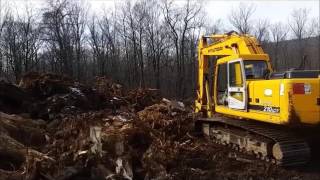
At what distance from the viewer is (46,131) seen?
46.6 ft

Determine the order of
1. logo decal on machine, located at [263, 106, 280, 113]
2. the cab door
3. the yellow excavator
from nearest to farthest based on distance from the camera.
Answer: the yellow excavator → logo decal on machine, located at [263, 106, 280, 113] → the cab door

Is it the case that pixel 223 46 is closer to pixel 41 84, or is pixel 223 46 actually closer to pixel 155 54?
pixel 41 84

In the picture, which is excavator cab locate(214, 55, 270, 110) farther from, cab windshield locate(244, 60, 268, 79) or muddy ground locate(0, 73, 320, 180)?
muddy ground locate(0, 73, 320, 180)

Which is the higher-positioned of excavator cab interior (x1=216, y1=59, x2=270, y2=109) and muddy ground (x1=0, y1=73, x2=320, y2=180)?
excavator cab interior (x1=216, y1=59, x2=270, y2=109)

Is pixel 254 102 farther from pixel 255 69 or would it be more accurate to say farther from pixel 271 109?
pixel 255 69

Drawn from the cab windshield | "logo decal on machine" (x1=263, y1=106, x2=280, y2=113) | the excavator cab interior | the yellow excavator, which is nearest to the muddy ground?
the yellow excavator

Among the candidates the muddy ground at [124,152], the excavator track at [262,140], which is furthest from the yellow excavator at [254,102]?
the muddy ground at [124,152]

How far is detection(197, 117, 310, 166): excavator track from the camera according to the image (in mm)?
9094

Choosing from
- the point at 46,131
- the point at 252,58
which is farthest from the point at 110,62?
the point at 252,58

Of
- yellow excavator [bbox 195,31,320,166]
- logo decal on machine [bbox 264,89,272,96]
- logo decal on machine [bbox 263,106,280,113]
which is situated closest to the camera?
yellow excavator [bbox 195,31,320,166]

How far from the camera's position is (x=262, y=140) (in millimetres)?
9883

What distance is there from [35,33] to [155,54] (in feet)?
40.4

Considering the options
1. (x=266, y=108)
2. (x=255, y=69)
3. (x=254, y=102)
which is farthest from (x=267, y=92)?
(x=255, y=69)

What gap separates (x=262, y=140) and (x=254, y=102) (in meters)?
0.84
